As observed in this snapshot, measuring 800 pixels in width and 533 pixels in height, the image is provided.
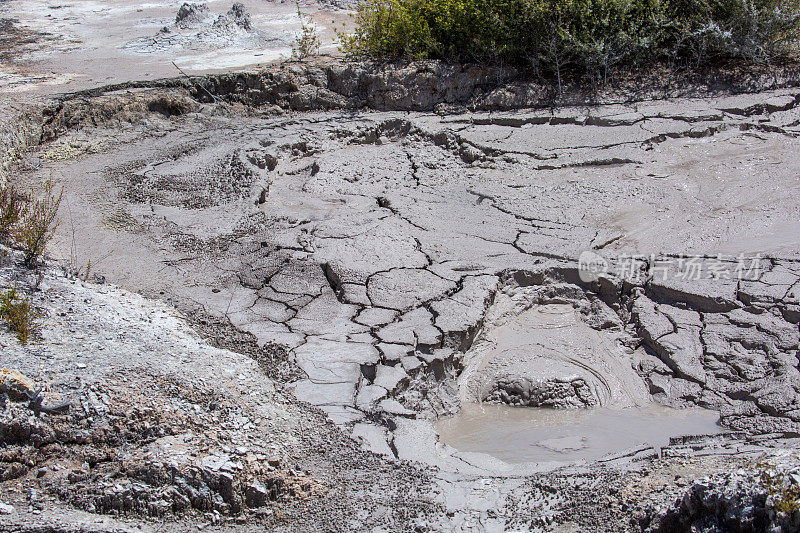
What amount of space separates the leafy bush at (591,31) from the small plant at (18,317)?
18.8 feet

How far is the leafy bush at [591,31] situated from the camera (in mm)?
7898

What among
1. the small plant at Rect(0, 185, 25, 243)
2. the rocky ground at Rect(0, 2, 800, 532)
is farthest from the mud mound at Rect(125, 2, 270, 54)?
the small plant at Rect(0, 185, 25, 243)

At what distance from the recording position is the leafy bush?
790 centimetres

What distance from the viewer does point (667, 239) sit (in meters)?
5.31

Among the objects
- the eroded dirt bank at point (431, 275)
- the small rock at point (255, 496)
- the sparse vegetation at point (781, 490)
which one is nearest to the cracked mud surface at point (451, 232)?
the eroded dirt bank at point (431, 275)

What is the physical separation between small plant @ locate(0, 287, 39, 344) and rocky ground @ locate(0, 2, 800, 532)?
0.21 feet

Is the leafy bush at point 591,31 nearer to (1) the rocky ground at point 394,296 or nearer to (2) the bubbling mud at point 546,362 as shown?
(1) the rocky ground at point 394,296

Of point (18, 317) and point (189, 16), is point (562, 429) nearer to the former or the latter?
point (18, 317)

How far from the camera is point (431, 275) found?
5.00 m

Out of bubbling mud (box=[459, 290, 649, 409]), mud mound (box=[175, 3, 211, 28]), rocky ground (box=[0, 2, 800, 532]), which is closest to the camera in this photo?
rocky ground (box=[0, 2, 800, 532])

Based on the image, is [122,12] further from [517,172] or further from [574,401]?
[574,401]

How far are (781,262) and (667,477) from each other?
247 cm

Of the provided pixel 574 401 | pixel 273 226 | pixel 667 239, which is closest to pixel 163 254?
pixel 273 226

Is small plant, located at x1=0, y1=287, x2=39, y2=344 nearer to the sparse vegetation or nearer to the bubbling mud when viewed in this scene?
the bubbling mud
